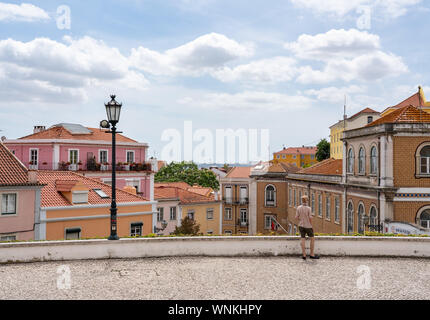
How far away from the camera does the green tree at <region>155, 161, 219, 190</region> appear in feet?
256

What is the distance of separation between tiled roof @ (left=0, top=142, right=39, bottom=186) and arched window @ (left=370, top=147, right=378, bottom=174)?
19618mm

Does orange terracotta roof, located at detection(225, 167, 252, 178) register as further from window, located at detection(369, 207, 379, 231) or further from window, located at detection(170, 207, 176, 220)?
window, located at detection(369, 207, 379, 231)

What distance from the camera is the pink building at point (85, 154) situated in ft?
134

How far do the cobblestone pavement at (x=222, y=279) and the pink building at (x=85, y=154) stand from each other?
31729 millimetres

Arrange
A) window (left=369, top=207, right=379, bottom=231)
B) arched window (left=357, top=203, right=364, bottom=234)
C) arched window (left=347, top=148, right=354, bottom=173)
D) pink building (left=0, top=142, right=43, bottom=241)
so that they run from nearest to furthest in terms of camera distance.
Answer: pink building (left=0, top=142, right=43, bottom=241)
window (left=369, top=207, right=379, bottom=231)
arched window (left=357, top=203, right=364, bottom=234)
arched window (left=347, top=148, right=354, bottom=173)

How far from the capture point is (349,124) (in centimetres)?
8412

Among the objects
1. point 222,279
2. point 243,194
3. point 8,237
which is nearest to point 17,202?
point 8,237

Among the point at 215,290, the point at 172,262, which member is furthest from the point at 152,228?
the point at 215,290

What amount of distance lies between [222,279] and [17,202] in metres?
17.3

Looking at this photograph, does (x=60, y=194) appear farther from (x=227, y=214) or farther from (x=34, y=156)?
(x=227, y=214)

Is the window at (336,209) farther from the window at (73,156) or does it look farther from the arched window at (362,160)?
the window at (73,156)

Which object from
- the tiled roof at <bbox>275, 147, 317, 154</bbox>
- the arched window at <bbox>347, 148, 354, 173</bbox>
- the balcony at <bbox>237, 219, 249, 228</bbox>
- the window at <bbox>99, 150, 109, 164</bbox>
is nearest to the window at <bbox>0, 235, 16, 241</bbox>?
the window at <bbox>99, 150, 109, 164</bbox>

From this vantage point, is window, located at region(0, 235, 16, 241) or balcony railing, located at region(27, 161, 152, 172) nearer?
window, located at region(0, 235, 16, 241)

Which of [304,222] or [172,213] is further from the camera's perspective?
[172,213]
